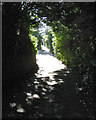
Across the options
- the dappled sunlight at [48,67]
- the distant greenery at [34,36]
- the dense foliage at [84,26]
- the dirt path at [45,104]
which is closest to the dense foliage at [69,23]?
the dense foliage at [84,26]

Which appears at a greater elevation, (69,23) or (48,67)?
(69,23)

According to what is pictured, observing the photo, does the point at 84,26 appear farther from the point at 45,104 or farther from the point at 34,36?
the point at 34,36

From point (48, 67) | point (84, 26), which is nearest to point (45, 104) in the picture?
point (84, 26)

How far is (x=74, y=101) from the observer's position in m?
4.08

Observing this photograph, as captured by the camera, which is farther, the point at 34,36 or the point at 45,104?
the point at 34,36

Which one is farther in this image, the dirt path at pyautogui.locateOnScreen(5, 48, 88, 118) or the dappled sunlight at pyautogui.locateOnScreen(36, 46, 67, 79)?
the dappled sunlight at pyautogui.locateOnScreen(36, 46, 67, 79)

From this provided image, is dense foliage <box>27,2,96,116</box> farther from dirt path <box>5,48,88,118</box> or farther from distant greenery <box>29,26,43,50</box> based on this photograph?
distant greenery <box>29,26,43,50</box>

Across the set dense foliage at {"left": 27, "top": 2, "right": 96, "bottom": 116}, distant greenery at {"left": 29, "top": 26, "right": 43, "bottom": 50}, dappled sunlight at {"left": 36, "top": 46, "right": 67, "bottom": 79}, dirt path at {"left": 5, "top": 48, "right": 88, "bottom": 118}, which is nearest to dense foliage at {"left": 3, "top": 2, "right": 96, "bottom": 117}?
dense foliage at {"left": 27, "top": 2, "right": 96, "bottom": 116}

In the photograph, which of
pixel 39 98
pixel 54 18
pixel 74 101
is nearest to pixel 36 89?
pixel 39 98

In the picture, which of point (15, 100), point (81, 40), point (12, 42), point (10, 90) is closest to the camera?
point (15, 100)

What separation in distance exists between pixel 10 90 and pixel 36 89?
40.9 inches

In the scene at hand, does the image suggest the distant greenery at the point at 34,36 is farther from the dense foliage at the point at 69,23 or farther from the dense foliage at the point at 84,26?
the dense foliage at the point at 84,26

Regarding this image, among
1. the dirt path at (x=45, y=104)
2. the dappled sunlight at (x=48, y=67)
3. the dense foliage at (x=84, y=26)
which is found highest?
the dense foliage at (x=84, y=26)

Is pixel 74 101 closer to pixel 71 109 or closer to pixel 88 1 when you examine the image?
pixel 71 109
